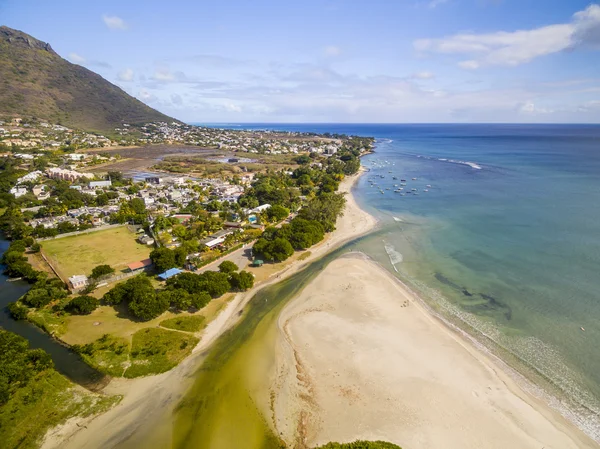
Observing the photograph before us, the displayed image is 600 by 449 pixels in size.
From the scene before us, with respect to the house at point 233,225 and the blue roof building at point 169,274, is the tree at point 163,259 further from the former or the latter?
the house at point 233,225

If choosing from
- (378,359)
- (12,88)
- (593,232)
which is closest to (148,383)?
(378,359)

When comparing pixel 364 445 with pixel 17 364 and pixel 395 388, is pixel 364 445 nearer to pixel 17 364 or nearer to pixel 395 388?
pixel 395 388

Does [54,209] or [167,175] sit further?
[167,175]

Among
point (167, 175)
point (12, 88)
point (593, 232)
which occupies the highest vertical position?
point (12, 88)

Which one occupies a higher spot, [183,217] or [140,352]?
Result: [140,352]

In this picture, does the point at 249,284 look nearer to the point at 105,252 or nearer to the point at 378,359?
the point at 378,359

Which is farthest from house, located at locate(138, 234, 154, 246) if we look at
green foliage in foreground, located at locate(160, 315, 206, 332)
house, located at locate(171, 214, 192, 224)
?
green foliage in foreground, located at locate(160, 315, 206, 332)

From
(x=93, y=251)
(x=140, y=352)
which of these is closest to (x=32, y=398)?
(x=140, y=352)
